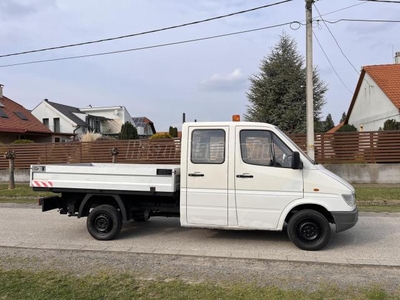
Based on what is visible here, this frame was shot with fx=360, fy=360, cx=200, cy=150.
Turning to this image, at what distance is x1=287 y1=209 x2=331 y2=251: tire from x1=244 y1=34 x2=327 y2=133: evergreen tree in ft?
66.1

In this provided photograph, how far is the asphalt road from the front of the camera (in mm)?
5656

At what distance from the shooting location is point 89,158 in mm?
18109

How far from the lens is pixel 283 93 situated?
2628 centimetres

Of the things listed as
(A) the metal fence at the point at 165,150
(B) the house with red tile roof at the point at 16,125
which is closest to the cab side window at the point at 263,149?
(A) the metal fence at the point at 165,150

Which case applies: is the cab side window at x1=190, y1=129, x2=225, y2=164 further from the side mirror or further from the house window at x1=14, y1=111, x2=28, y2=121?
the house window at x1=14, y1=111, x2=28, y2=121

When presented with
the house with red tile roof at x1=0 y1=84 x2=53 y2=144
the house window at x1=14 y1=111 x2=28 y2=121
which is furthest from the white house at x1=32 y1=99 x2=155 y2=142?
the house window at x1=14 y1=111 x2=28 y2=121

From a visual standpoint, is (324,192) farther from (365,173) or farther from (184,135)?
(365,173)

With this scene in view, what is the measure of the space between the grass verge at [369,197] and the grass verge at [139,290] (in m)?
6.04

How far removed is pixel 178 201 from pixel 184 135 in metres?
1.21

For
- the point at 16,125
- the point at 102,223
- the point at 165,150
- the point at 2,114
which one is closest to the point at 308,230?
the point at 102,223

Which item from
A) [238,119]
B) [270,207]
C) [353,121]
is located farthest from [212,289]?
[353,121]

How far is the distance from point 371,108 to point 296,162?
78.8ft

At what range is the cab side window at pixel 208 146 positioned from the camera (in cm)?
612

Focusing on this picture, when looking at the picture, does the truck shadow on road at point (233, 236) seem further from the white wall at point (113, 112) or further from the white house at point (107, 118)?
the white wall at point (113, 112)
